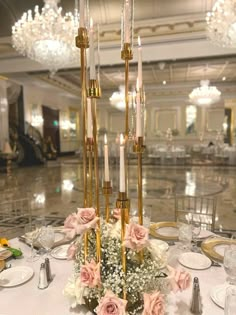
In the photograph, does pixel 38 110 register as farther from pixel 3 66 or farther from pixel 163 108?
pixel 163 108

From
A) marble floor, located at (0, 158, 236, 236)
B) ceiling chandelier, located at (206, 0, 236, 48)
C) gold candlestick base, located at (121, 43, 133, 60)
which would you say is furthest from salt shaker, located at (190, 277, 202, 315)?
ceiling chandelier, located at (206, 0, 236, 48)

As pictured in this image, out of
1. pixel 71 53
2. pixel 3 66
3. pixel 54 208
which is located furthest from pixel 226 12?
pixel 3 66

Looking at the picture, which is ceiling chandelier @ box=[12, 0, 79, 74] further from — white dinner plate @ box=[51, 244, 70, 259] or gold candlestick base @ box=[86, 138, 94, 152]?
gold candlestick base @ box=[86, 138, 94, 152]

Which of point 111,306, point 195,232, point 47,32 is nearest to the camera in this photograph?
point 111,306

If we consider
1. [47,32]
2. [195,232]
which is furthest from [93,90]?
[47,32]

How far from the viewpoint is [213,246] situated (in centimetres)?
157

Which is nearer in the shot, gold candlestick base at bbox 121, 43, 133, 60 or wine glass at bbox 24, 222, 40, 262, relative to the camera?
gold candlestick base at bbox 121, 43, 133, 60

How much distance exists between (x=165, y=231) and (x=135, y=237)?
3.58 feet

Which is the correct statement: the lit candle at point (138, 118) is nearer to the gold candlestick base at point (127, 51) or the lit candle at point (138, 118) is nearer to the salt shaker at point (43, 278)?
the gold candlestick base at point (127, 51)

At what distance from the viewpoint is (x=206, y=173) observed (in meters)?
8.49

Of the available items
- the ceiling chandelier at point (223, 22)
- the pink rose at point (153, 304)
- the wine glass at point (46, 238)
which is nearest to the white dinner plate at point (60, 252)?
the wine glass at point (46, 238)

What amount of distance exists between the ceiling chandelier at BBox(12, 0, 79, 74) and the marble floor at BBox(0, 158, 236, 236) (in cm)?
310

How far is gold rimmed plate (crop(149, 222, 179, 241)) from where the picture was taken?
172cm

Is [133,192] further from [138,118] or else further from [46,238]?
[138,118]
